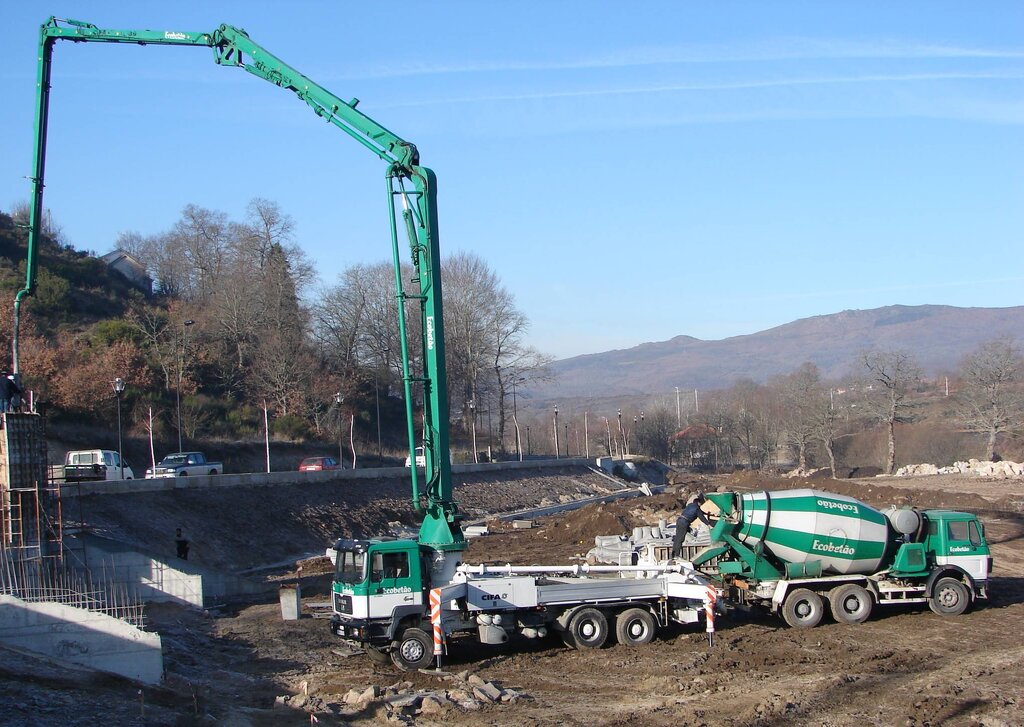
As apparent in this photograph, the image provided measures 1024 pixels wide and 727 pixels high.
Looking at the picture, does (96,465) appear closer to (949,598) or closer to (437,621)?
(437,621)

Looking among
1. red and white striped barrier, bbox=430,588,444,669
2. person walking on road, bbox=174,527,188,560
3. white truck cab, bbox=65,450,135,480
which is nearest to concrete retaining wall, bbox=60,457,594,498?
white truck cab, bbox=65,450,135,480

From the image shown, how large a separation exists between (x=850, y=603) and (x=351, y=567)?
10.6 meters

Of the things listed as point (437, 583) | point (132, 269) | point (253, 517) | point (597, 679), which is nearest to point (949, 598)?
point (597, 679)

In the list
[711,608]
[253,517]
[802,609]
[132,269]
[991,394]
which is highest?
[132,269]

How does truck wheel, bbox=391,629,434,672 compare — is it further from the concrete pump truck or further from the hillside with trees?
the hillside with trees

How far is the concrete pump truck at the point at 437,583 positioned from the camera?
17.7 m

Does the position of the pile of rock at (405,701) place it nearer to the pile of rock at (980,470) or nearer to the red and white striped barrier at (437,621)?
the red and white striped barrier at (437,621)

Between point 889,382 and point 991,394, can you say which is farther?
point 889,382

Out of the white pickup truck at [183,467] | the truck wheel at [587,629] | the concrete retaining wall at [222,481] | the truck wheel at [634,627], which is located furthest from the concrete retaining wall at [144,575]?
the white pickup truck at [183,467]

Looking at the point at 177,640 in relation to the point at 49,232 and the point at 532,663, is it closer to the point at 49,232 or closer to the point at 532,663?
the point at 532,663

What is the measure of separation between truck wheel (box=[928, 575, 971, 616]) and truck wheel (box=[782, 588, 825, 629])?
266 cm

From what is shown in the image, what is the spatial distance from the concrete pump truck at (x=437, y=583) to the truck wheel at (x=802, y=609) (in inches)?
98.2

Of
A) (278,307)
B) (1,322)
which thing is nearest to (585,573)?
(1,322)

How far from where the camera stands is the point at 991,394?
7981cm
